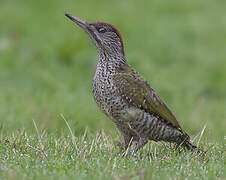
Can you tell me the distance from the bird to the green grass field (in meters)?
0.16

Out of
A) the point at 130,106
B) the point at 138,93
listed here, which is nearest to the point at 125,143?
the point at 130,106

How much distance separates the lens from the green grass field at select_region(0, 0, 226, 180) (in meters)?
4.72

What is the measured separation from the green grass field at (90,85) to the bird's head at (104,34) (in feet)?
3.06

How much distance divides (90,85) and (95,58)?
1036mm

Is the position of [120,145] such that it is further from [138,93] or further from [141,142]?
[138,93]

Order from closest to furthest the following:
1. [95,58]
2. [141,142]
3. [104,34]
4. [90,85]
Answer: [141,142], [104,34], [90,85], [95,58]

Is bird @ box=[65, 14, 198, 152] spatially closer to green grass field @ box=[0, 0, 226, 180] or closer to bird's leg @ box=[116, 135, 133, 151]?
bird's leg @ box=[116, 135, 133, 151]

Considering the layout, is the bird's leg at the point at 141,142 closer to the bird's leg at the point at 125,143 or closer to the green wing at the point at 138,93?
the bird's leg at the point at 125,143

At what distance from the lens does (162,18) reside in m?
13.5

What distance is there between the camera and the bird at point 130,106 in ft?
18.2

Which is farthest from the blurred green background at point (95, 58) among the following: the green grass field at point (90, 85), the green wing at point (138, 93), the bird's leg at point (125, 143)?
the green wing at point (138, 93)

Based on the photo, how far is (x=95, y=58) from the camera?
1146cm

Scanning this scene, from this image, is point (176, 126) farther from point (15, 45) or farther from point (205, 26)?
point (205, 26)

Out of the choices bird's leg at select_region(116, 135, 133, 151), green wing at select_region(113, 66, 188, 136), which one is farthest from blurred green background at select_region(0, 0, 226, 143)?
green wing at select_region(113, 66, 188, 136)
